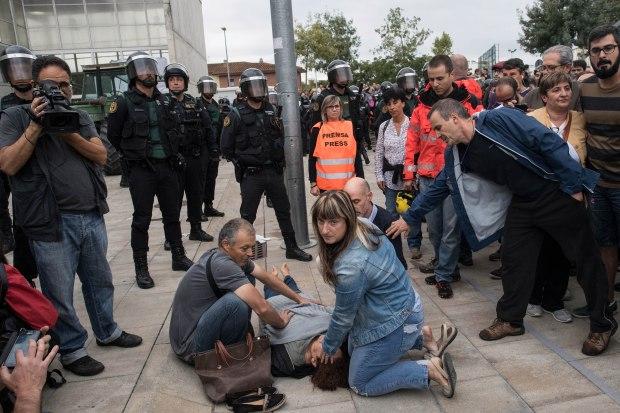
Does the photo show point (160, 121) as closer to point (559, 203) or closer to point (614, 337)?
point (559, 203)

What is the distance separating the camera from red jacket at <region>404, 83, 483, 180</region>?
14.9 feet

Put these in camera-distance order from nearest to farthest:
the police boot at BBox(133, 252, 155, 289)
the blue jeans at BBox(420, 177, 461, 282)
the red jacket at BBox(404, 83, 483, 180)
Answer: the blue jeans at BBox(420, 177, 461, 282) → the red jacket at BBox(404, 83, 483, 180) → the police boot at BBox(133, 252, 155, 289)

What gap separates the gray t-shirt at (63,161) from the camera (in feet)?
9.64

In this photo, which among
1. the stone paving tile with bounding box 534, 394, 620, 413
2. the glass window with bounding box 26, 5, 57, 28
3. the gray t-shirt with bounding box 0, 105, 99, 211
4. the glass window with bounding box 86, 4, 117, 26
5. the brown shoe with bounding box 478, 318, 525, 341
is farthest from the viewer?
the glass window with bounding box 86, 4, 117, 26

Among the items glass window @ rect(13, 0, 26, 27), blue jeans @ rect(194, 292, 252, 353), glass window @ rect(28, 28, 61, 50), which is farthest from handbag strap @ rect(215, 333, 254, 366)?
glass window @ rect(13, 0, 26, 27)

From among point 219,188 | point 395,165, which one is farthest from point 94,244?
point 219,188

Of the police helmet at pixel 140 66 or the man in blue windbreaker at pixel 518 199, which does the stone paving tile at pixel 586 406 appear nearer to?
the man in blue windbreaker at pixel 518 199

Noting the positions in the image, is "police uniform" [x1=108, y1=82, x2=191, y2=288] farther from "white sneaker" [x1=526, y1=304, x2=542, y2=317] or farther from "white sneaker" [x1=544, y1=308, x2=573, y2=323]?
"white sneaker" [x1=544, y1=308, x2=573, y2=323]

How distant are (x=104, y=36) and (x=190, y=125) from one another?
20.5 metres

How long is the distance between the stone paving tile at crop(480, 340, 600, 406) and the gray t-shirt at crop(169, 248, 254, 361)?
1732 millimetres

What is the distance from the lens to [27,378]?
2.10 meters

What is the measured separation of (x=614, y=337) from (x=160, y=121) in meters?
4.14

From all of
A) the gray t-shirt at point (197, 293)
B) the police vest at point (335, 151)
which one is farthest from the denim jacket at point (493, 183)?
the police vest at point (335, 151)

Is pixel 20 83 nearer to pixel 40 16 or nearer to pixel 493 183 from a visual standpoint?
pixel 493 183
